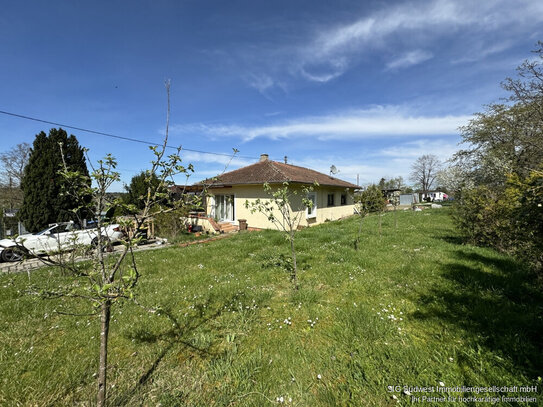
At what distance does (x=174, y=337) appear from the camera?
3.34m

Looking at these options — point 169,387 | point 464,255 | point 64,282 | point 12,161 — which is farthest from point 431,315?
point 12,161

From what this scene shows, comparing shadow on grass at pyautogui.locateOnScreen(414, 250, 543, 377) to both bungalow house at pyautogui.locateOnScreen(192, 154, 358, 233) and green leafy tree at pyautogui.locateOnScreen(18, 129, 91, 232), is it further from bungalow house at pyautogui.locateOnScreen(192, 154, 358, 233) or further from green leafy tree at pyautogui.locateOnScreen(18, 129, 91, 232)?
green leafy tree at pyautogui.locateOnScreen(18, 129, 91, 232)

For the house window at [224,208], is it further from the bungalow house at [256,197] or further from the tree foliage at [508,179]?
the tree foliage at [508,179]

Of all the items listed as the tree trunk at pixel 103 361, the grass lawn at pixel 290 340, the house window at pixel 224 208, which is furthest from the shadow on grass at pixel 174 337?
the house window at pixel 224 208

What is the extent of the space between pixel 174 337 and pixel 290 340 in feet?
5.88

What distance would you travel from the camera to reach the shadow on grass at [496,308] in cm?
280

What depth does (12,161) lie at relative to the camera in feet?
74.7

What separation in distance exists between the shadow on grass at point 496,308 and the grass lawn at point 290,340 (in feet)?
0.07

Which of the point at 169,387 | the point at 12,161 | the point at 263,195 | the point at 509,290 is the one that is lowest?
the point at 169,387

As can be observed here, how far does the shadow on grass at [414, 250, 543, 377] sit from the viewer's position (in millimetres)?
2799

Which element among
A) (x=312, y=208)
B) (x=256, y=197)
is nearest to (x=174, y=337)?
(x=256, y=197)

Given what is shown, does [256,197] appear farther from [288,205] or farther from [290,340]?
[290,340]

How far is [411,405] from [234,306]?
9.49 feet

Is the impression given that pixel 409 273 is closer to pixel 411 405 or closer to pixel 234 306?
pixel 411 405
